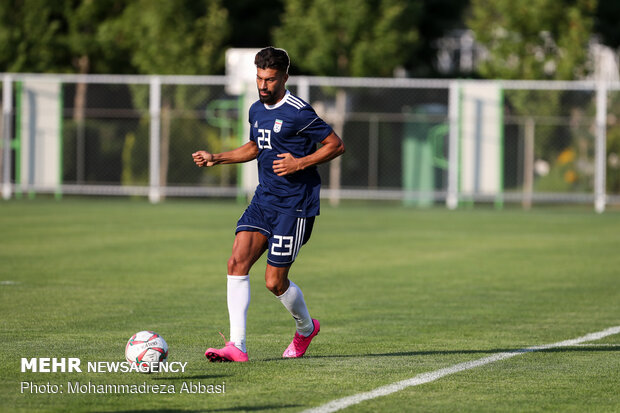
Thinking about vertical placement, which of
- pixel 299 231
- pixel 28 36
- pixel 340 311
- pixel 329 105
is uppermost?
pixel 28 36

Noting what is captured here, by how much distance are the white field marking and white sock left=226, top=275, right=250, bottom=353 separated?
48.8 inches

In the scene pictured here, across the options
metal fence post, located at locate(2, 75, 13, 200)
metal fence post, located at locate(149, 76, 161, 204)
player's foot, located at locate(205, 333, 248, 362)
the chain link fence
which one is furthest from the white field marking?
metal fence post, located at locate(2, 75, 13, 200)

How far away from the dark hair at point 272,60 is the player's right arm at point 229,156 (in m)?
0.71

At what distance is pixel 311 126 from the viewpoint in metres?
7.69

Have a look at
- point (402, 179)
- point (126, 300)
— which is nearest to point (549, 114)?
point (402, 179)

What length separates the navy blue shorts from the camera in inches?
303

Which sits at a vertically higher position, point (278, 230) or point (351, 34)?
point (351, 34)

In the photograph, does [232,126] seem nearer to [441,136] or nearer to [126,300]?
[441,136]

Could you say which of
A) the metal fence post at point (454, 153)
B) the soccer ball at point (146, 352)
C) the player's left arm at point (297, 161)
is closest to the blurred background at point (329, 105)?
the metal fence post at point (454, 153)

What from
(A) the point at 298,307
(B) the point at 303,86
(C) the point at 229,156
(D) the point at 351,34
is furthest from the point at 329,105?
(A) the point at 298,307

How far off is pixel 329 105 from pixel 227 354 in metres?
24.0

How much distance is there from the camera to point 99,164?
102ft

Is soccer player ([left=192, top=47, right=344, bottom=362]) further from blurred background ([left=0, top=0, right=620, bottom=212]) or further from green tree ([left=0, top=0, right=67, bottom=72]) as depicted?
green tree ([left=0, top=0, right=67, bottom=72])

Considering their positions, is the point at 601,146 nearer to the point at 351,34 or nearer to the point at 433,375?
the point at 351,34
